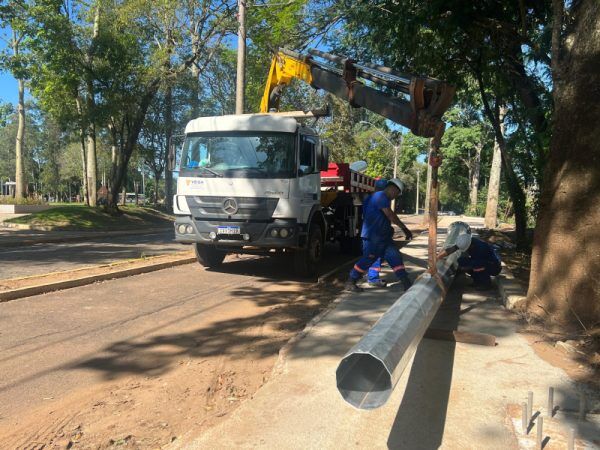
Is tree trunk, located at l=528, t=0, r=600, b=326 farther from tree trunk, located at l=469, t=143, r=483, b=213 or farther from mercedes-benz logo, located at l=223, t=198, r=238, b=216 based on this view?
tree trunk, located at l=469, t=143, r=483, b=213

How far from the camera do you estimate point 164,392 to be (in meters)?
3.82

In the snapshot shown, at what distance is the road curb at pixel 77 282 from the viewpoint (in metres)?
6.56

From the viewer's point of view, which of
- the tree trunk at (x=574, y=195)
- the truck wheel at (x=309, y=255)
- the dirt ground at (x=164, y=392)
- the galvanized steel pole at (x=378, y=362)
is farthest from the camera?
the truck wheel at (x=309, y=255)

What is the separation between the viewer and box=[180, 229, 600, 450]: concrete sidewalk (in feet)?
9.73

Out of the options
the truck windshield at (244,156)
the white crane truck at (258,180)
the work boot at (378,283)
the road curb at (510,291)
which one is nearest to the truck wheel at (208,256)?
the white crane truck at (258,180)

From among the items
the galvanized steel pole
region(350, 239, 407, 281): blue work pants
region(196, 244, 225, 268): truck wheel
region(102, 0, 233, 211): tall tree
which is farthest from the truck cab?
region(102, 0, 233, 211): tall tree

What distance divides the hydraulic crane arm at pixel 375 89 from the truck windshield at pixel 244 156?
4.62 ft

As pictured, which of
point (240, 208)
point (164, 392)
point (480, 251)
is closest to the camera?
point (164, 392)

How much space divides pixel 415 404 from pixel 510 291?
12.2 ft

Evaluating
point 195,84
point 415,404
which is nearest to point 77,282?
point 415,404

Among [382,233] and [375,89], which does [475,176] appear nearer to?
[375,89]

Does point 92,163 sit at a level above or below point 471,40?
below

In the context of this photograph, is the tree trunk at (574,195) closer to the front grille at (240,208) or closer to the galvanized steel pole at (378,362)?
the galvanized steel pole at (378,362)

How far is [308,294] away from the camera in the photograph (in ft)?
24.8
